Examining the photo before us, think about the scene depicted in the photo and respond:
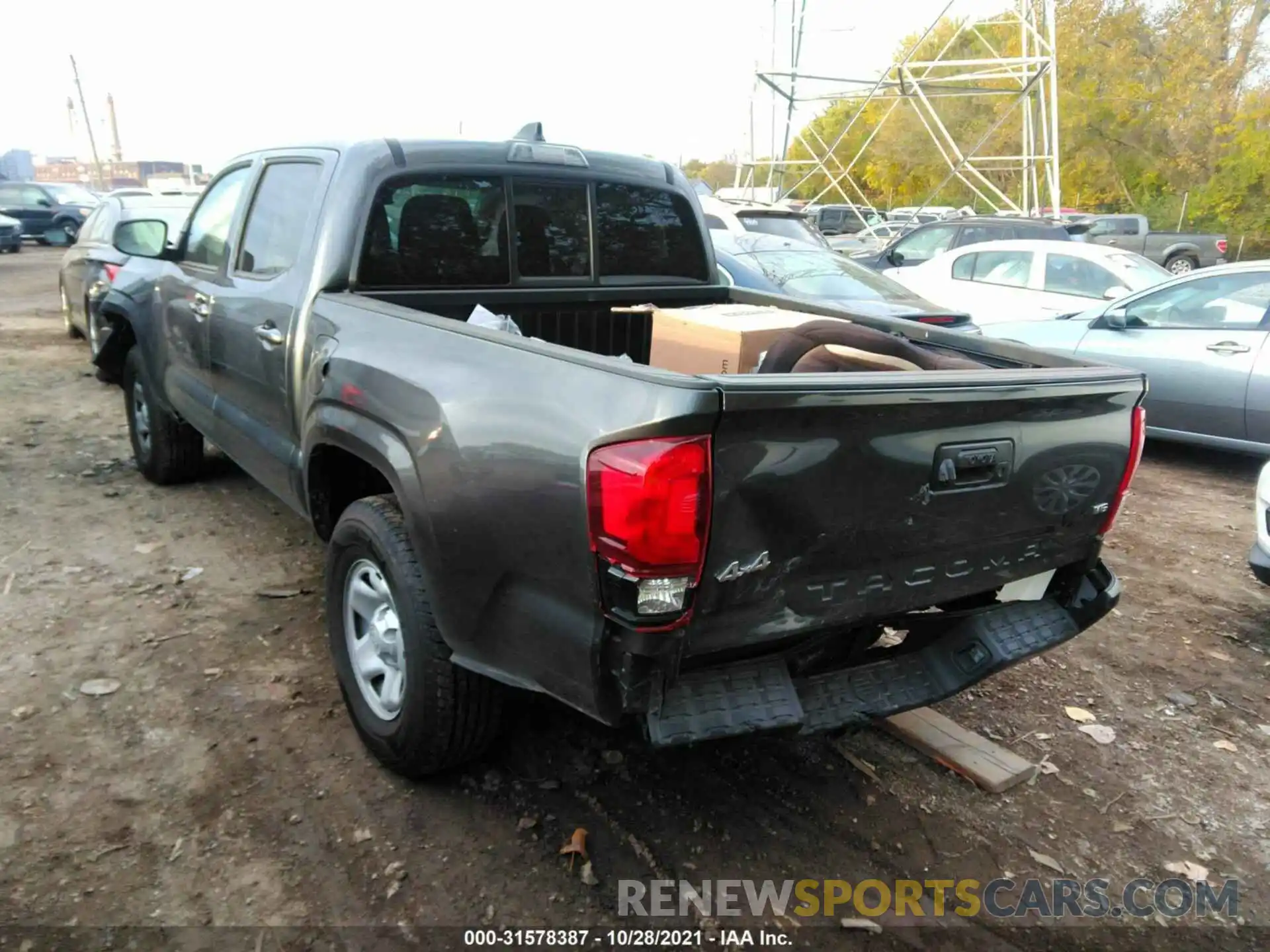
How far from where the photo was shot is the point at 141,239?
5031 mm

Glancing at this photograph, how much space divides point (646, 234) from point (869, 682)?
2.46 m

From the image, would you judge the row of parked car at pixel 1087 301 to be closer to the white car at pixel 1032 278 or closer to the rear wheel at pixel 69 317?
the white car at pixel 1032 278

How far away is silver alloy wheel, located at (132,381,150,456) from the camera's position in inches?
225

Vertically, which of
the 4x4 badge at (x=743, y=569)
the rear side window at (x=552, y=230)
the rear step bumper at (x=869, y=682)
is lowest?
the rear step bumper at (x=869, y=682)

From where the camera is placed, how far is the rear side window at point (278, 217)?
3883 millimetres

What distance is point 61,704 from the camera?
348 centimetres

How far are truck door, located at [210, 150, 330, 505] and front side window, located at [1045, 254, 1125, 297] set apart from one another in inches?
332

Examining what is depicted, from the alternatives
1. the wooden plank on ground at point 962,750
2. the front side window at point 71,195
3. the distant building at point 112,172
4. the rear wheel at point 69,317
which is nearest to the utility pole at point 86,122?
the distant building at point 112,172

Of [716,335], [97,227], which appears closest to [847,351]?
[716,335]

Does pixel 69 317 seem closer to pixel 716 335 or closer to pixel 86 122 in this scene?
pixel 716 335

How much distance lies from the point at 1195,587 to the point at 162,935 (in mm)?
4824

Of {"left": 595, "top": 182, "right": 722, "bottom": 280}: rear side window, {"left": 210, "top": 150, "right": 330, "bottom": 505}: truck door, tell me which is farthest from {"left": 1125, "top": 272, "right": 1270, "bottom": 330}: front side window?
{"left": 210, "top": 150, "right": 330, "bottom": 505}: truck door

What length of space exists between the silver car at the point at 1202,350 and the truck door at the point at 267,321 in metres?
5.04

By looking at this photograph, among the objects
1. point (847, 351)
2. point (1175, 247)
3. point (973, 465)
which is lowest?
point (1175, 247)
